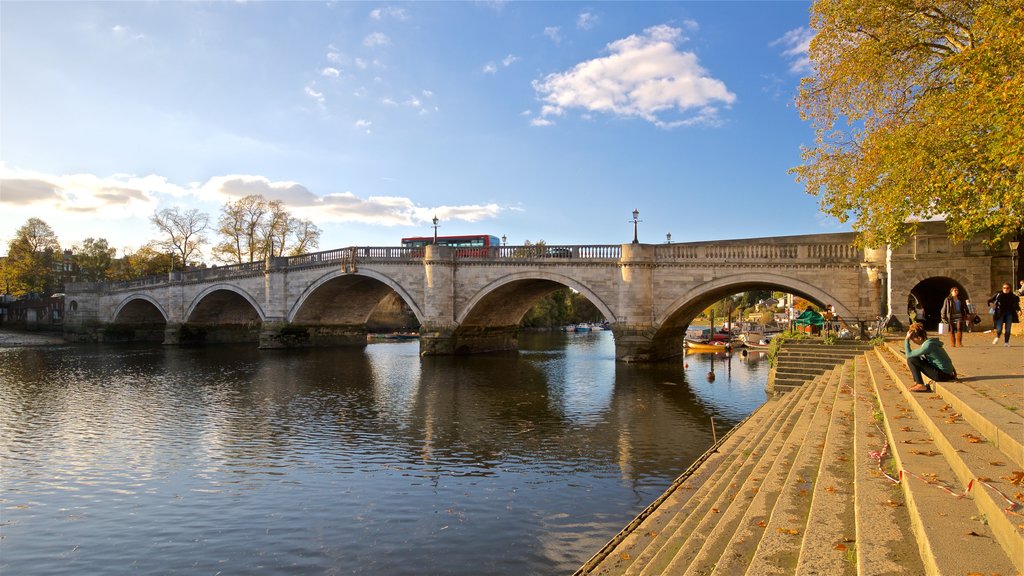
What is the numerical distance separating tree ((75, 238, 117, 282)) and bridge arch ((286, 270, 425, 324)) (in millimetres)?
43074

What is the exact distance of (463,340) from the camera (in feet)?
118

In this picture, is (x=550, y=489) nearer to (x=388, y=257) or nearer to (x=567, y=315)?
(x=388, y=257)

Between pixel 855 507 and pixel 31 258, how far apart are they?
83.6m

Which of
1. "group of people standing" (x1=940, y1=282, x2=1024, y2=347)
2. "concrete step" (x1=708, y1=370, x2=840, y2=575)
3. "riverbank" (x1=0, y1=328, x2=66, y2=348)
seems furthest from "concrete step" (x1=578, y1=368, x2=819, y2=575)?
"riverbank" (x1=0, y1=328, x2=66, y2=348)

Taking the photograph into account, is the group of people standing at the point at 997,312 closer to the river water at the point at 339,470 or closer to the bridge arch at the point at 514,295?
A: the river water at the point at 339,470

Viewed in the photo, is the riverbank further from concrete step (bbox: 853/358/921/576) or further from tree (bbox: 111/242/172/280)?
concrete step (bbox: 853/358/921/576)

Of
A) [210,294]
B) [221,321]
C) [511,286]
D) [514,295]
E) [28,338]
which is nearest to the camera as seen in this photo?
[511,286]

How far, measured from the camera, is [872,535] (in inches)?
158

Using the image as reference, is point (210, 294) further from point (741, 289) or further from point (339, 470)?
point (339, 470)

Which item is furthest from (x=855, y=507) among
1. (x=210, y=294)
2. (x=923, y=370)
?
(x=210, y=294)

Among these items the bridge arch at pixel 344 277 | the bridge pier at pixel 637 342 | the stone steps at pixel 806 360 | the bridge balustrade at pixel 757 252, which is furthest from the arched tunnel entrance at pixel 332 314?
the stone steps at pixel 806 360

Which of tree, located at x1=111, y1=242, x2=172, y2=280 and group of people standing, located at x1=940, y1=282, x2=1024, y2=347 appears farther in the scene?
tree, located at x1=111, y1=242, x2=172, y2=280

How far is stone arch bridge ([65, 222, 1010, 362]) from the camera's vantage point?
22.4 meters

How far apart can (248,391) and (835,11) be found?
21815 millimetres
